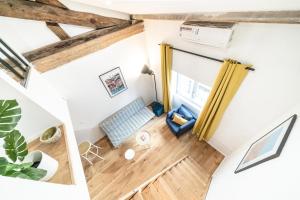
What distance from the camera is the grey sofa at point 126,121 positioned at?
3.65 m

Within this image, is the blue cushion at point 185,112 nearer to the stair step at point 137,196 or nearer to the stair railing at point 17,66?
the stair step at point 137,196

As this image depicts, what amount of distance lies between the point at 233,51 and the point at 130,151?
114 inches

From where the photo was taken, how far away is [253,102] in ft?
6.88

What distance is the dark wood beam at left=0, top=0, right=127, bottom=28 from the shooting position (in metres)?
2.02

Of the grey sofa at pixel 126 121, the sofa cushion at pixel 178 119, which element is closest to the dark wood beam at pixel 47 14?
the grey sofa at pixel 126 121

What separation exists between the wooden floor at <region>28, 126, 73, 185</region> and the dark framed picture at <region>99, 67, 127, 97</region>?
148 centimetres

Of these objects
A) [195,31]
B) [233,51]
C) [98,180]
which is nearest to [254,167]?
Answer: [233,51]

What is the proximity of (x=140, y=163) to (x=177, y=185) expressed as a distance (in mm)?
1034

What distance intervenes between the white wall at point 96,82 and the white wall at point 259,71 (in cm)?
Result: 111

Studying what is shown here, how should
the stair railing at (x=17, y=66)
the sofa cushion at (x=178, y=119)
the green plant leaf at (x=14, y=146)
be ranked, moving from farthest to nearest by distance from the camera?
1. the sofa cushion at (x=178, y=119)
2. the stair railing at (x=17, y=66)
3. the green plant leaf at (x=14, y=146)

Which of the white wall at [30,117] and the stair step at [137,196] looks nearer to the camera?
the white wall at [30,117]

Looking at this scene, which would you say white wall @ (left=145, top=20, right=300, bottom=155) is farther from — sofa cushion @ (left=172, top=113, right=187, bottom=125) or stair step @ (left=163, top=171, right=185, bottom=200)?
stair step @ (left=163, top=171, right=185, bottom=200)

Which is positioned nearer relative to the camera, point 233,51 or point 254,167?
point 254,167

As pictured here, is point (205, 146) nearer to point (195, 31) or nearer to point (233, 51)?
point (233, 51)
